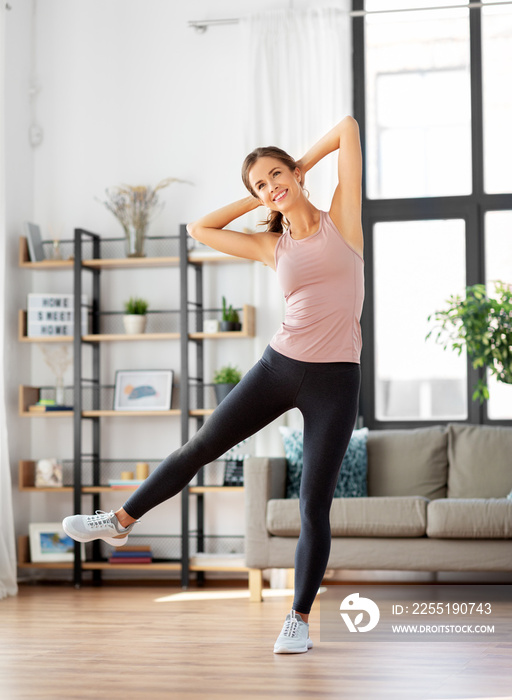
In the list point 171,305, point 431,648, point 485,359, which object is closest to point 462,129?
point 485,359

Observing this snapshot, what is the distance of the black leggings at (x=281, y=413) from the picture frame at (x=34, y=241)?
9.35 feet

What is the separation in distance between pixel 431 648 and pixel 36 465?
2.80m

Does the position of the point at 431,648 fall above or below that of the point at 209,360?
below

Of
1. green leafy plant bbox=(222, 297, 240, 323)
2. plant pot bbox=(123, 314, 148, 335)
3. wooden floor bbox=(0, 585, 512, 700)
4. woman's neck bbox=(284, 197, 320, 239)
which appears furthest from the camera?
plant pot bbox=(123, 314, 148, 335)

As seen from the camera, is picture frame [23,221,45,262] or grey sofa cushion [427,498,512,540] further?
picture frame [23,221,45,262]

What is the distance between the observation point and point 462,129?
5145 mm

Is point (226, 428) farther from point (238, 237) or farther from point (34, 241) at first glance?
point (34, 241)

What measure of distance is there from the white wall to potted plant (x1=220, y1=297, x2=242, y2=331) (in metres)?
0.17

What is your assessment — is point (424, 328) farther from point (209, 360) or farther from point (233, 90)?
point (233, 90)

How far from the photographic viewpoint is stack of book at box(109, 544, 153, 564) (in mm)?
4871

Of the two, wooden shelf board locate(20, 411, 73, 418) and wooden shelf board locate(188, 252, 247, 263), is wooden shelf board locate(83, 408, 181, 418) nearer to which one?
wooden shelf board locate(20, 411, 73, 418)

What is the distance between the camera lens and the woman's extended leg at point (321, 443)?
8.34ft

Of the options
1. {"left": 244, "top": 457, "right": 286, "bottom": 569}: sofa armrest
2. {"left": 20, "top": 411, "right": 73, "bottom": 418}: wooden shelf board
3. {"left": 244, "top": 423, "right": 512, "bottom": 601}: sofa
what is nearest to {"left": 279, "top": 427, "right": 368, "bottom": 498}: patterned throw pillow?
{"left": 244, "top": 423, "right": 512, "bottom": 601}: sofa

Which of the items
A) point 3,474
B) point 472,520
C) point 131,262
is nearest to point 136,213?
point 131,262
